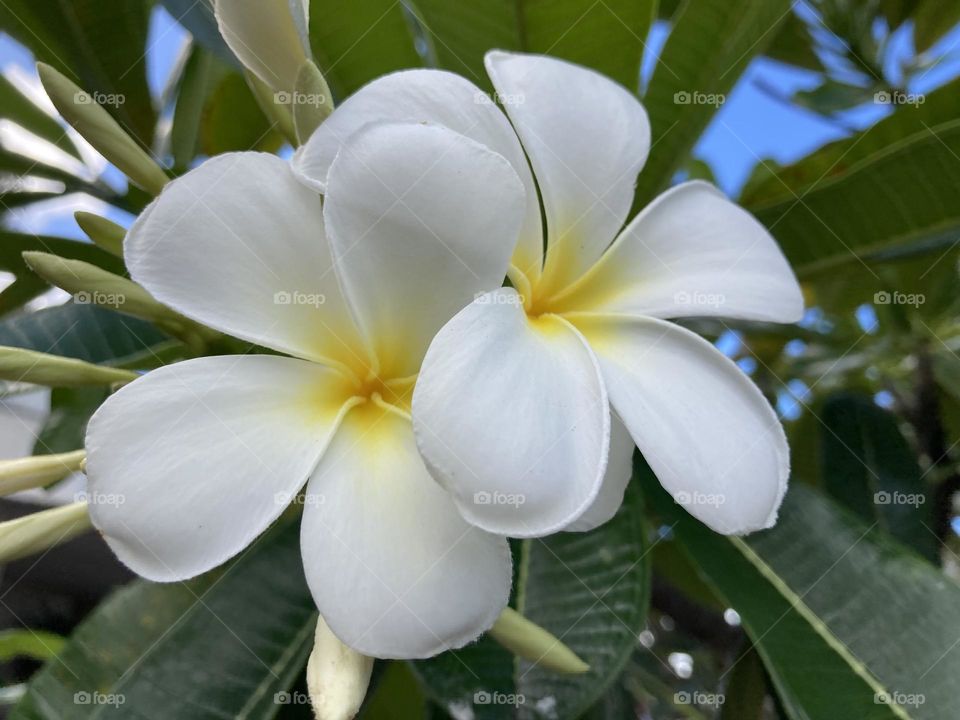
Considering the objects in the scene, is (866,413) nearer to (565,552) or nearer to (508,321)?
(565,552)

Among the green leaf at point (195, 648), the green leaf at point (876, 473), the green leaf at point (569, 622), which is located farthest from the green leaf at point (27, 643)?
the green leaf at point (876, 473)

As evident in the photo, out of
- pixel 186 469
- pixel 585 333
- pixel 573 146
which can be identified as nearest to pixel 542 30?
pixel 573 146

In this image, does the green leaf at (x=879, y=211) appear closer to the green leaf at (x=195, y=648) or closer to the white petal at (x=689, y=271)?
the white petal at (x=689, y=271)

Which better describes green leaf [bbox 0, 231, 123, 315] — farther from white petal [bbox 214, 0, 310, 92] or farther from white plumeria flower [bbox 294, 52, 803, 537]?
white plumeria flower [bbox 294, 52, 803, 537]

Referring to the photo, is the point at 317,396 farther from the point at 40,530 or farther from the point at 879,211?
the point at 879,211

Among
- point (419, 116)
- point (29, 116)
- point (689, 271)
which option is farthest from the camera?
point (29, 116)
